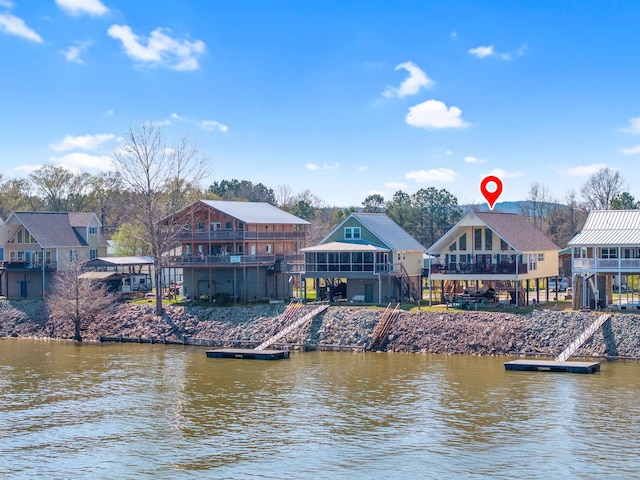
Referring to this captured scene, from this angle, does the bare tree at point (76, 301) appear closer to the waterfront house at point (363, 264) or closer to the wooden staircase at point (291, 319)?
the wooden staircase at point (291, 319)

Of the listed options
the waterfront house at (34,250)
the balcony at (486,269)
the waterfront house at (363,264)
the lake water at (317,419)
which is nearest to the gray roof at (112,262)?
the waterfront house at (34,250)

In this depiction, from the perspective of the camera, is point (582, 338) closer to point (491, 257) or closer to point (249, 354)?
point (491, 257)

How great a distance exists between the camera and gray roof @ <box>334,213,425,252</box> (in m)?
66.6

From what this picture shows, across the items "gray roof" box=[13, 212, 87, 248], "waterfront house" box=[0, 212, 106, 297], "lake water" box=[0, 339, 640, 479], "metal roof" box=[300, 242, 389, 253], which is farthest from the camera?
"gray roof" box=[13, 212, 87, 248]

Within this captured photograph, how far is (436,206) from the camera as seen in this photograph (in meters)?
104

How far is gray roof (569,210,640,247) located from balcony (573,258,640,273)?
1.05 m

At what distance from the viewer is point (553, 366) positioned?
4688 centimetres

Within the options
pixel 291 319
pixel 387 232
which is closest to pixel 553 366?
pixel 291 319

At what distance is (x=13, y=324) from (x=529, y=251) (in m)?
38.7

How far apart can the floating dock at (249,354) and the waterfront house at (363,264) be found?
39.1 ft

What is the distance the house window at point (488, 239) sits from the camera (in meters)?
62.9

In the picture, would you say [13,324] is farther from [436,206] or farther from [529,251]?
[436,206]

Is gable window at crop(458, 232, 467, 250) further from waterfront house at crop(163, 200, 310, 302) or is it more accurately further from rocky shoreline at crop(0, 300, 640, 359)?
waterfront house at crop(163, 200, 310, 302)

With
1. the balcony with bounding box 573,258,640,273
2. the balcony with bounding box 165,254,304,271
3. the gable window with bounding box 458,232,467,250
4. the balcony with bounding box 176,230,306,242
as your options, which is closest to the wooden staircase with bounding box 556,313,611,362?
the balcony with bounding box 573,258,640,273
